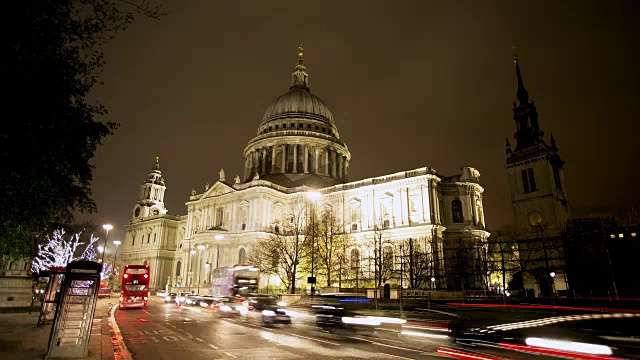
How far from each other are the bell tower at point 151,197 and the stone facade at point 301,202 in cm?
904

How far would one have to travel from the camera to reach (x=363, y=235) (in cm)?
5888

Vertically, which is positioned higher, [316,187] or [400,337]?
[316,187]

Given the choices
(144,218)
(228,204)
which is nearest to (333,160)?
(228,204)

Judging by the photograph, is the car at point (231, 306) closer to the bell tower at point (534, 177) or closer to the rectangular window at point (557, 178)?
the bell tower at point (534, 177)

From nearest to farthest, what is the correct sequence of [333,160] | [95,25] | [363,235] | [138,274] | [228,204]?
[95,25], [138,274], [363,235], [228,204], [333,160]

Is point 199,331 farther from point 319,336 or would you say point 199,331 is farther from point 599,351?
point 599,351

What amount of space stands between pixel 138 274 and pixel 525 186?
2739 inches

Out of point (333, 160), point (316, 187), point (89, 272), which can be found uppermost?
point (333, 160)

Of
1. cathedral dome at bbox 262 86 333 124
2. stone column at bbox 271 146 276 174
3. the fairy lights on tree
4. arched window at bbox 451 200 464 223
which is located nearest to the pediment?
stone column at bbox 271 146 276 174

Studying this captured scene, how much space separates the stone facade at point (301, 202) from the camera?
Result: 56.1 metres

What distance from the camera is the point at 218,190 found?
70.3 m

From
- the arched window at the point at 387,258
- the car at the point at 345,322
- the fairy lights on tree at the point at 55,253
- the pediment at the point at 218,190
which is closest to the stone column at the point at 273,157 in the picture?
the pediment at the point at 218,190

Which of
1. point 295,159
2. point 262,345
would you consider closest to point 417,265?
point 262,345

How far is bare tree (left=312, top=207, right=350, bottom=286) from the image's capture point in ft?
162
